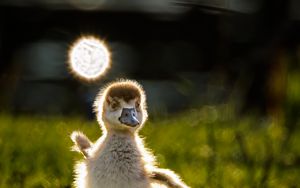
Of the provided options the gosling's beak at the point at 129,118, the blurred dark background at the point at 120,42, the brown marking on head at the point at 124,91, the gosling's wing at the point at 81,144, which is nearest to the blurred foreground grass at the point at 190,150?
the gosling's wing at the point at 81,144

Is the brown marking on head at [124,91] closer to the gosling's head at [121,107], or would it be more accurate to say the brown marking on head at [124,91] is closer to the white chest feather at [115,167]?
the gosling's head at [121,107]

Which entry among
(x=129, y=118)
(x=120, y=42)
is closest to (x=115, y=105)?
(x=129, y=118)

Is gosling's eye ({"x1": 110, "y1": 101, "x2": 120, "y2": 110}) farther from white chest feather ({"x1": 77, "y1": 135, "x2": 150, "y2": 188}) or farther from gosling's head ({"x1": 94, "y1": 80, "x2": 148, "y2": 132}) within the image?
white chest feather ({"x1": 77, "y1": 135, "x2": 150, "y2": 188})

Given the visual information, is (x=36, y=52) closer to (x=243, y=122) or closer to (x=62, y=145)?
(x=243, y=122)

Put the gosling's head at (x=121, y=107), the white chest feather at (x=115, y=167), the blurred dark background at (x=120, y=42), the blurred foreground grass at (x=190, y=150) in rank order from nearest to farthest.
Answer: the white chest feather at (x=115, y=167), the gosling's head at (x=121, y=107), the blurred foreground grass at (x=190, y=150), the blurred dark background at (x=120, y=42)

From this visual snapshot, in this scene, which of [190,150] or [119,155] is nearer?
[119,155]

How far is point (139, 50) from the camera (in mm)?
9672

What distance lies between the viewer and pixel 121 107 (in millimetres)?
3588

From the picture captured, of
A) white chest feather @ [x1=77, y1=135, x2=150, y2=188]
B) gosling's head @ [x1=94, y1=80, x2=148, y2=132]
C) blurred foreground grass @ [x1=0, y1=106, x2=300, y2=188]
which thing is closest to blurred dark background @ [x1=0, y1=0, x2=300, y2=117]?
blurred foreground grass @ [x1=0, y1=106, x2=300, y2=188]

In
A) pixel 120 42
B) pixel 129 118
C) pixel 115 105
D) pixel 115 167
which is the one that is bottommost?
pixel 115 167

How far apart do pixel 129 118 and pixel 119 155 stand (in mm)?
155

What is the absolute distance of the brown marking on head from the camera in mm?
3631

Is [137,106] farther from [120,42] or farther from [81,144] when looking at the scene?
[120,42]

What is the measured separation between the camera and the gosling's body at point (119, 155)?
3.42 m
